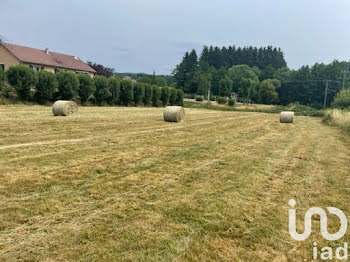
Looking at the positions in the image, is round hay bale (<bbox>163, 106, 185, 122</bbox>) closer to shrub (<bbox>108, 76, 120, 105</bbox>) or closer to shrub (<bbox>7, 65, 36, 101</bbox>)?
shrub (<bbox>7, 65, 36, 101</bbox>)

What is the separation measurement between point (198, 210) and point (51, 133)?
6.52 meters

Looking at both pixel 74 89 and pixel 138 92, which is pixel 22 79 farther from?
pixel 138 92

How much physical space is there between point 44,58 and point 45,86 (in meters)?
23.7

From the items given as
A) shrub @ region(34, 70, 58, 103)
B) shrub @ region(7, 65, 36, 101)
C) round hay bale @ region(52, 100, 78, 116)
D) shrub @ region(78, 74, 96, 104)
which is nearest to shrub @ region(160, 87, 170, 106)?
shrub @ region(78, 74, 96, 104)

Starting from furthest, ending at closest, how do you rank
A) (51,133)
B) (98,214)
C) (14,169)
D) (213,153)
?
(51,133), (213,153), (14,169), (98,214)

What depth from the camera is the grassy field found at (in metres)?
2.93

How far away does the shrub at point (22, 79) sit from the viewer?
59.2ft

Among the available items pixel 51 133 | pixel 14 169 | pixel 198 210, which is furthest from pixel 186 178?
pixel 51 133

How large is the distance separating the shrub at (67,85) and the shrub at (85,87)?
3.07ft

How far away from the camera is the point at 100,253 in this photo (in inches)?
110

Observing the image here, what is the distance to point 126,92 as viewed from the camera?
1079 inches

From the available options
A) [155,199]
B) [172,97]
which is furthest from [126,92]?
[155,199]

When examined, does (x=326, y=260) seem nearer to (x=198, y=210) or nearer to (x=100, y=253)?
(x=198, y=210)

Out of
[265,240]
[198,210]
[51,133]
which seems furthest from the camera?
[51,133]
